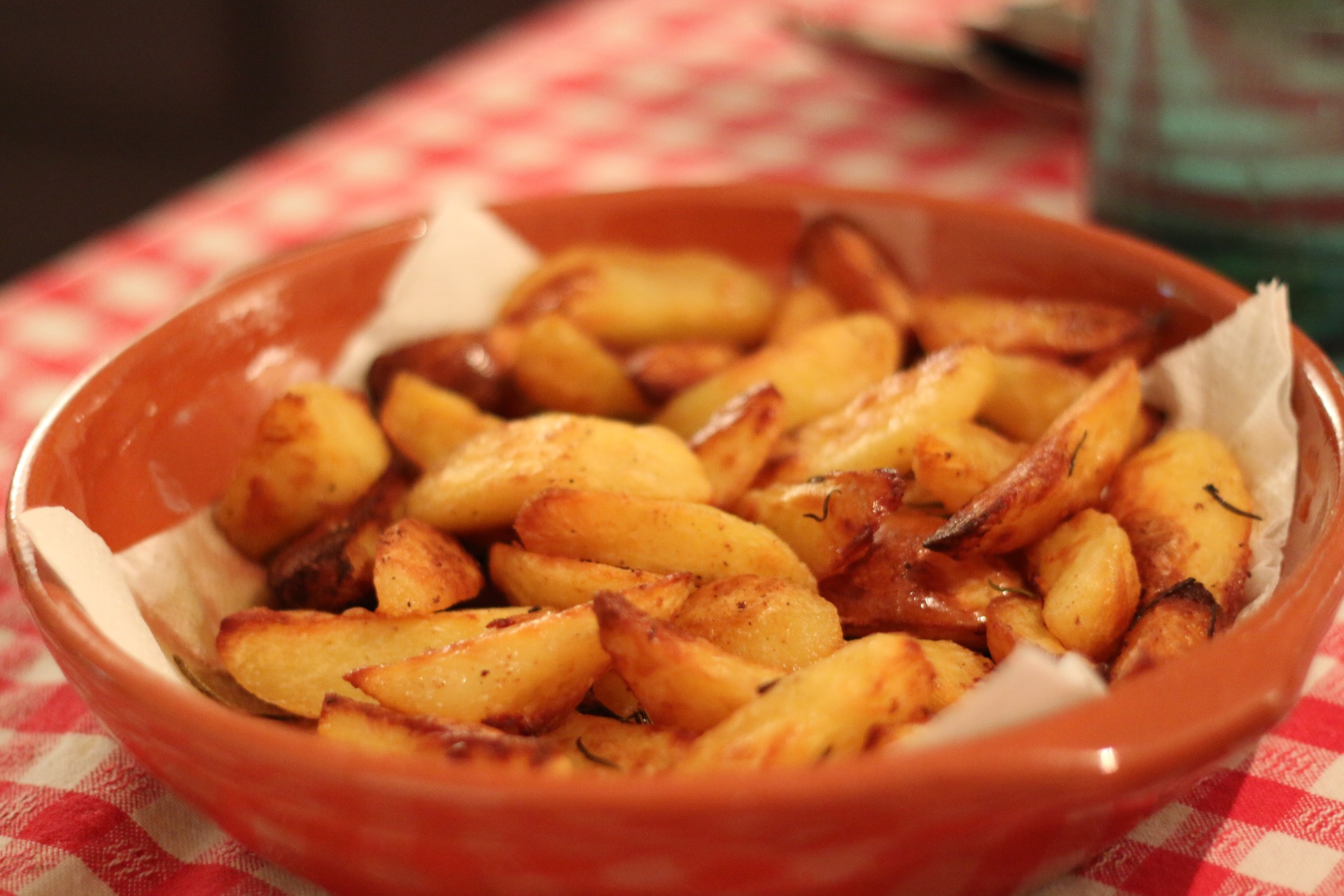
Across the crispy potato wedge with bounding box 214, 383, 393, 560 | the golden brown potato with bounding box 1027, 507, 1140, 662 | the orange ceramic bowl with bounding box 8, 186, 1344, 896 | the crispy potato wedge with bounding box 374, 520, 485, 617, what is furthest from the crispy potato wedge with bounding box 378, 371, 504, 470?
the golden brown potato with bounding box 1027, 507, 1140, 662

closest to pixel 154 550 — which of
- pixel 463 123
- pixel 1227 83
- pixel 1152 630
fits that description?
pixel 1152 630

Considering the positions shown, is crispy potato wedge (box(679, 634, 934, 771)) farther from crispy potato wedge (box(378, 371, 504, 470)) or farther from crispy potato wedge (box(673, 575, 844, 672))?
crispy potato wedge (box(378, 371, 504, 470))

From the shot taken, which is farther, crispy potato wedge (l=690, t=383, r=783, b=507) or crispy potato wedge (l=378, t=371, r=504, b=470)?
crispy potato wedge (l=378, t=371, r=504, b=470)

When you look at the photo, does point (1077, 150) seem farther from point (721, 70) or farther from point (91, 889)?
point (91, 889)

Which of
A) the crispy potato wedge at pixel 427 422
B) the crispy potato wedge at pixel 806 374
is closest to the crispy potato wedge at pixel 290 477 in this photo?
the crispy potato wedge at pixel 427 422

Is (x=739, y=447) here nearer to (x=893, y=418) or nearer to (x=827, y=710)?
(x=893, y=418)

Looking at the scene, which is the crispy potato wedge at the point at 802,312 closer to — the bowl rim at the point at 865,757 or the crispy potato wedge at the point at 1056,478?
the crispy potato wedge at the point at 1056,478

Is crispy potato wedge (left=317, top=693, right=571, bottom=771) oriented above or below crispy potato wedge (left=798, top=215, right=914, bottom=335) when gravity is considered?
below
